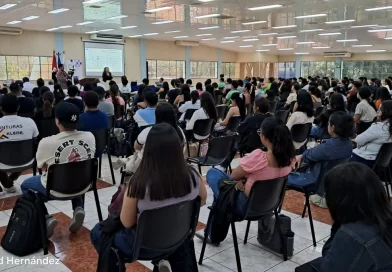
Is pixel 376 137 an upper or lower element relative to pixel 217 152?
upper

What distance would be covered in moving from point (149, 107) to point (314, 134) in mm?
2560

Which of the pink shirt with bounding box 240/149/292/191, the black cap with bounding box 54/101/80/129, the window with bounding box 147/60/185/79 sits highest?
the window with bounding box 147/60/185/79

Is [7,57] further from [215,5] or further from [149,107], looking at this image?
[149,107]

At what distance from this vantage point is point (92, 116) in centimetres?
405

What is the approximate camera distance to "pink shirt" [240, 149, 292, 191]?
2.39 metres

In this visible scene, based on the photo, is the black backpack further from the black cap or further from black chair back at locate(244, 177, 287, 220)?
black chair back at locate(244, 177, 287, 220)

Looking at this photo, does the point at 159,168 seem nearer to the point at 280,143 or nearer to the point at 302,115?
the point at 280,143

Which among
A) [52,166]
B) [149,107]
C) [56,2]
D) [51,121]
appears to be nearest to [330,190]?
[52,166]

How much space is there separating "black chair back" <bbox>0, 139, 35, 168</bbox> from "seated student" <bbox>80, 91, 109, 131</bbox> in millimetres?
622

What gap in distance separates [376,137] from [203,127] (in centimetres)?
226

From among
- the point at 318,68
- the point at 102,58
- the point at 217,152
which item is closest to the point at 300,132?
the point at 217,152

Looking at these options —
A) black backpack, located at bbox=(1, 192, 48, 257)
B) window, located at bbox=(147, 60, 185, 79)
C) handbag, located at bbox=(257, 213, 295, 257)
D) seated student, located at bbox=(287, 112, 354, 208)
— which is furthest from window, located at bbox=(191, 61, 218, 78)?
black backpack, located at bbox=(1, 192, 48, 257)

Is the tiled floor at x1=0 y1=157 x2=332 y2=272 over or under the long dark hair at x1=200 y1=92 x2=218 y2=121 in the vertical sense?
under

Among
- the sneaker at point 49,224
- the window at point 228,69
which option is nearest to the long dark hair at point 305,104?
the sneaker at point 49,224
